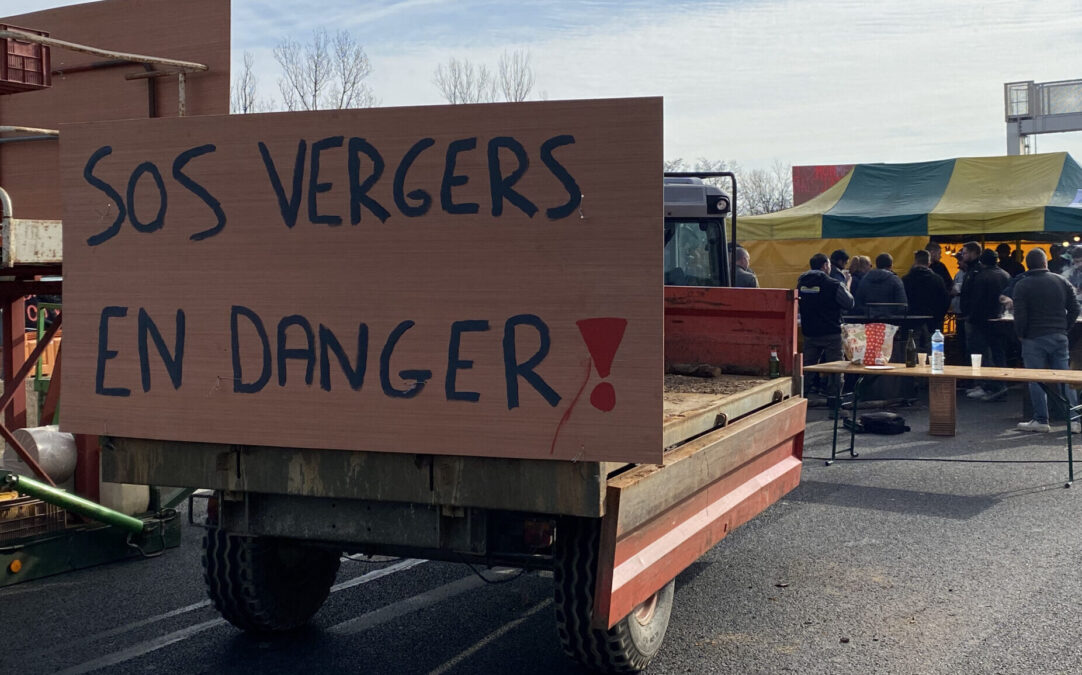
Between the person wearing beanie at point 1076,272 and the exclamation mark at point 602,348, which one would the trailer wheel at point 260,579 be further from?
the person wearing beanie at point 1076,272

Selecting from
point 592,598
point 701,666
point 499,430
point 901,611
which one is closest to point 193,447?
point 499,430

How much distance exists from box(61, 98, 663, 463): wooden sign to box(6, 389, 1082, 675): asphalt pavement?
139cm

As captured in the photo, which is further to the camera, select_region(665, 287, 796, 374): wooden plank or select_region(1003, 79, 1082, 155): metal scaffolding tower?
select_region(1003, 79, 1082, 155): metal scaffolding tower

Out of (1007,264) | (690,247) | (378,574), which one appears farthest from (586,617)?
(1007,264)

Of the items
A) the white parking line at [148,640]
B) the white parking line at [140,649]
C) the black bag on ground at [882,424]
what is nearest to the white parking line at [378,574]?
the white parking line at [148,640]

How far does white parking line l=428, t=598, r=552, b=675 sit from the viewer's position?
472 centimetres

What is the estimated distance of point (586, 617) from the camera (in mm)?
4176

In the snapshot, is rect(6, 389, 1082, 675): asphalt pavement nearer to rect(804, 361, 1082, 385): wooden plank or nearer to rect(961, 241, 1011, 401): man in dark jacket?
rect(804, 361, 1082, 385): wooden plank

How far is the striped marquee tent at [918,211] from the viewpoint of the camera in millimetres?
16344

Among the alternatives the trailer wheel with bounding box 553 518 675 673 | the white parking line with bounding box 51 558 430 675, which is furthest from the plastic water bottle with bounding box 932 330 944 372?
the trailer wheel with bounding box 553 518 675 673

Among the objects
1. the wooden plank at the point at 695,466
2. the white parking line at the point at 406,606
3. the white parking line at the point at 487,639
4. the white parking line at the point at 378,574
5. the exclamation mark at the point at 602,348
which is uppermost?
the exclamation mark at the point at 602,348

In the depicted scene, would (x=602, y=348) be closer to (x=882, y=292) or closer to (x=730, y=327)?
(x=730, y=327)

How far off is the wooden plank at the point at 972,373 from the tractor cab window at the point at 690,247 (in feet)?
4.49

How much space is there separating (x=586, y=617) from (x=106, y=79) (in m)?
4.07
